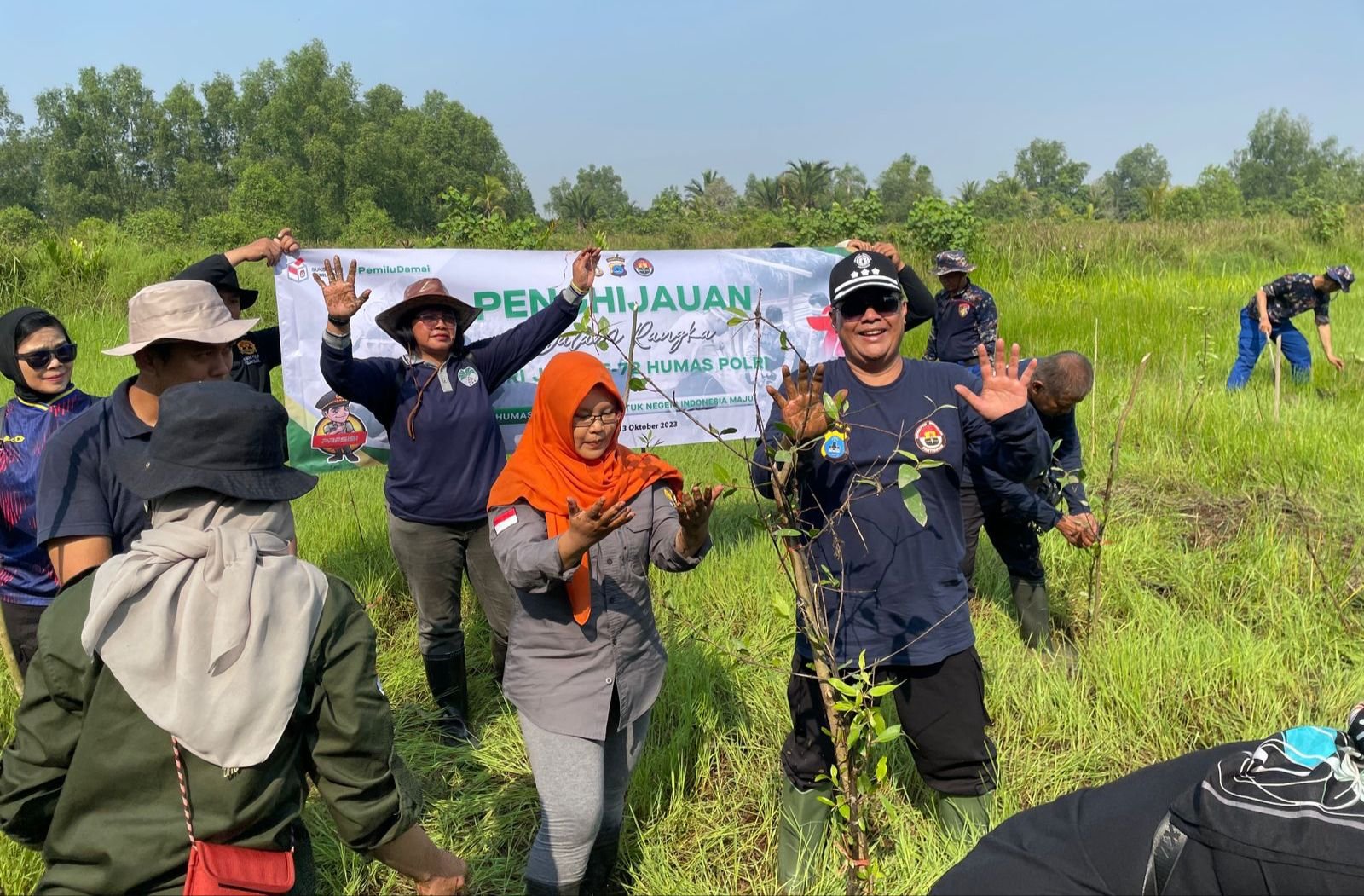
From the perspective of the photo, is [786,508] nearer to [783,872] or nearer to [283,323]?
[783,872]

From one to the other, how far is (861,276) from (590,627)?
1222mm

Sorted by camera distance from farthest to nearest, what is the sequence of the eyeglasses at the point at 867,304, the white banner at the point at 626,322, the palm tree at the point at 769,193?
the palm tree at the point at 769,193
the white banner at the point at 626,322
the eyeglasses at the point at 867,304

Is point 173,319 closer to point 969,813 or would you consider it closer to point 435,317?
point 435,317

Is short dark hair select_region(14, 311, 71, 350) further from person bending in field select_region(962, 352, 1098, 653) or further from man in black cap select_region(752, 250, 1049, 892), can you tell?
person bending in field select_region(962, 352, 1098, 653)

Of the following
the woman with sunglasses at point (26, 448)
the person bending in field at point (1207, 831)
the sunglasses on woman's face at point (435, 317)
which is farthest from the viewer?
the sunglasses on woman's face at point (435, 317)

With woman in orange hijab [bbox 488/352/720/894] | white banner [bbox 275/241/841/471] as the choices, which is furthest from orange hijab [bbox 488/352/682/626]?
white banner [bbox 275/241/841/471]

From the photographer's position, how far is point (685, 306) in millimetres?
5113

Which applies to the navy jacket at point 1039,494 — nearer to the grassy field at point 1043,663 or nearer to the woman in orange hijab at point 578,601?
the grassy field at point 1043,663

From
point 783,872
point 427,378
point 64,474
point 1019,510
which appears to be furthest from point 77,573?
point 1019,510

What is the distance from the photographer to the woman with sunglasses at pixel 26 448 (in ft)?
9.36

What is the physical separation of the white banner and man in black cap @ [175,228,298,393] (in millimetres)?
92

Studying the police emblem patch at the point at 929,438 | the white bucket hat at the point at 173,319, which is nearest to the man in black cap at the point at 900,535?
the police emblem patch at the point at 929,438

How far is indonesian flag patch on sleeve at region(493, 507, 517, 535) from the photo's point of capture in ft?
7.46

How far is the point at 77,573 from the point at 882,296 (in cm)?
222
